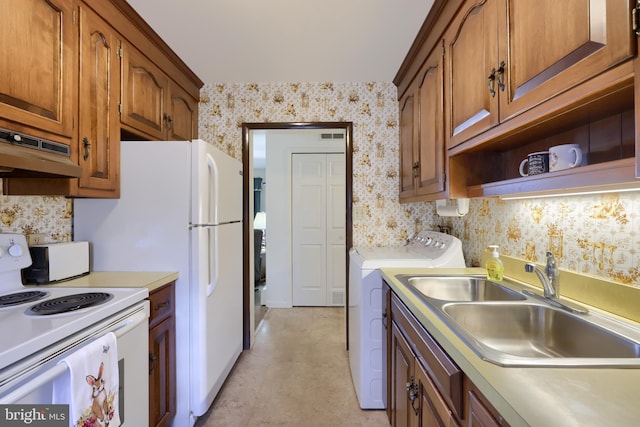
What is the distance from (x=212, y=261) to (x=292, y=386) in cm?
112

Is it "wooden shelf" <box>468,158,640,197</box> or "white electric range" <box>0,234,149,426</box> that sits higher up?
"wooden shelf" <box>468,158,640,197</box>

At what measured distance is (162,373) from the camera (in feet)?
5.27

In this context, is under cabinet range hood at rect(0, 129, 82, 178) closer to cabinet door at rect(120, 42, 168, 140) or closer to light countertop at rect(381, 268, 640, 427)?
cabinet door at rect(120, 42, 168, 140)

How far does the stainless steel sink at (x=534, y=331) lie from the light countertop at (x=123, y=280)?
4.52 feet

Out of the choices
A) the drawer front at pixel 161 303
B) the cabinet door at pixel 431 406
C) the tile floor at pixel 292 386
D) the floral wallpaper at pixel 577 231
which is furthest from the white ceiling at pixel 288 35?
the tile floor at pixel 292 386

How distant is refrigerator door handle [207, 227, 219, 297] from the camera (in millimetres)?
1875

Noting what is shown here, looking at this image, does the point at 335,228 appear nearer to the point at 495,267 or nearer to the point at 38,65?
the point at 495,267

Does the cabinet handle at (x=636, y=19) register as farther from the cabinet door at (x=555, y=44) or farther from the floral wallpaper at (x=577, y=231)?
the floral wallpaper at (x=577, y=231)

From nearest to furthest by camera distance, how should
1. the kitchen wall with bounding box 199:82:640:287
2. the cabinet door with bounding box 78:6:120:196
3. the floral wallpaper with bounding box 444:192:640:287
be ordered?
the floral wallpaper with bounding box 444:192:640:287
the cabinet door with bounding box 78:6:120:196
the kitchen wall with bounding box 199:82:640:287

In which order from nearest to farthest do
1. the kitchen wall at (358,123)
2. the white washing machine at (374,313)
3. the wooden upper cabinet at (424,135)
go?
the wooden upper cabinet at (424,135), the white washing machine at (374,313), the kitchen wall at (358,123)

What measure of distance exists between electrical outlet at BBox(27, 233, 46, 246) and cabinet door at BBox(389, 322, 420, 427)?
6.40 ft

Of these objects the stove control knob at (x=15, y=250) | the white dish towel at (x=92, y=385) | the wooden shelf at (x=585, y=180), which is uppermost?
the wooden shelf at (x=585, y=180)

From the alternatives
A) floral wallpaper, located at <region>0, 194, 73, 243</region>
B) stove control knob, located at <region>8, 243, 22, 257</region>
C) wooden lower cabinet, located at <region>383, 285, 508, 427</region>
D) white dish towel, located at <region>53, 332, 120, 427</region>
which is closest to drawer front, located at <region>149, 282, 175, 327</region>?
white dish towel, located at <region>53, 332, 120, 427</region>

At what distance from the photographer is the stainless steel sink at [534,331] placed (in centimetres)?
92
